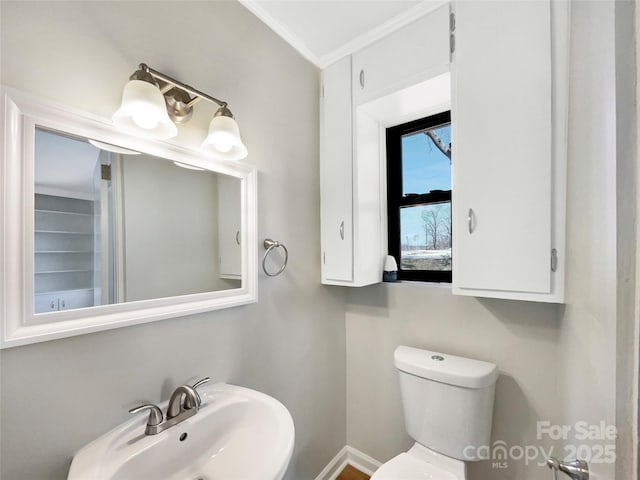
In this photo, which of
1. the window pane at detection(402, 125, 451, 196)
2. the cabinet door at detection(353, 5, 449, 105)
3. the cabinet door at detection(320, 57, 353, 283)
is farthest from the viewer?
the window pane at detection(402, 125, 451, 196)

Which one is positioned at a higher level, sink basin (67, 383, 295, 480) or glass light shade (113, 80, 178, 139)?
glass light shade (113, 80, 178, 139)

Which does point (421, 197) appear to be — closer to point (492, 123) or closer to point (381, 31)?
point (492, 123)

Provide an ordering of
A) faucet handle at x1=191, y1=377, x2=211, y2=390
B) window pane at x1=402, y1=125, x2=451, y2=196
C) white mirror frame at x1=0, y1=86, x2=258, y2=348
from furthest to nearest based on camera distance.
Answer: window pane at x1=402, y1=125, x2=451, y2=196, faucet handle at x1=191, y1=377, x2=211, y2=390, white mirror frame at x1=0, y1=86, x2=258, y2=348

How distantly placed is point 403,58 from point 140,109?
46.1 inches

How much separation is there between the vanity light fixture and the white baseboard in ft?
6.00

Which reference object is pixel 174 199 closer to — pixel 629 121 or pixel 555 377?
pixel 629 121

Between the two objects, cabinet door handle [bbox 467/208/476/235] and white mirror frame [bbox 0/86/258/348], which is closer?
white mirror frame [bbox 0/86/258/348]

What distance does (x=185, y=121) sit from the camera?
3.21 ft

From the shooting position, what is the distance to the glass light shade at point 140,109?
2.49ft

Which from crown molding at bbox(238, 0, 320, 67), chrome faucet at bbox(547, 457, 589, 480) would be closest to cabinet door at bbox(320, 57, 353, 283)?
crown molding at bbox(238, 0, 320, 67)

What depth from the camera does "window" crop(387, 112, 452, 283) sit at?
1.58 meters

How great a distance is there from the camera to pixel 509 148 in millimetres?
1056

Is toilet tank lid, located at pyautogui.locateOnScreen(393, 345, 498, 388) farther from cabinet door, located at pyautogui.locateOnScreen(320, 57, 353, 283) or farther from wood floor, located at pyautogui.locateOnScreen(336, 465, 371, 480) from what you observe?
wood floor, located at pyautogui.locateOnScreen(336, 465, 371, 480)

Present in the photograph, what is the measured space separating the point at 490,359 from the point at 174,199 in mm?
1564
